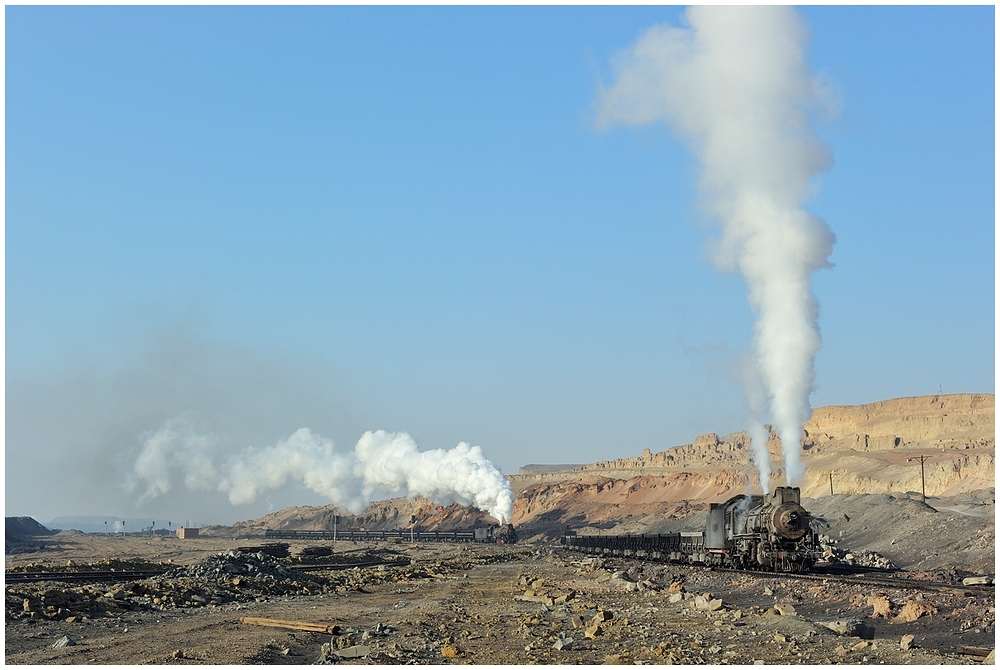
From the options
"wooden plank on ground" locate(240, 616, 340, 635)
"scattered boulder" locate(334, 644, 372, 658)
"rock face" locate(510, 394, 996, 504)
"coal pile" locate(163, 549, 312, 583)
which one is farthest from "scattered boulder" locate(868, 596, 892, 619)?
"rock face" locate(510, 394, 996, 504)

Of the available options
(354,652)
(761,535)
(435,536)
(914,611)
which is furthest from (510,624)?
(435,536)

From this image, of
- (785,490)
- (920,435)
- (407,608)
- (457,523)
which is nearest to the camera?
(407,608)

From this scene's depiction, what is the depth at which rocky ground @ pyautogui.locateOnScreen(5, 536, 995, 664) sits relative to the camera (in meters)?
18.2

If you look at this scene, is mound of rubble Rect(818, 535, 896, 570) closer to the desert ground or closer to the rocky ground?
the desert ground

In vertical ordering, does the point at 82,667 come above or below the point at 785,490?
below

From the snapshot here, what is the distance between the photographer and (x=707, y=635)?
65.5 feet

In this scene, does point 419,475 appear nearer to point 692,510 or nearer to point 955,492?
point 692,510

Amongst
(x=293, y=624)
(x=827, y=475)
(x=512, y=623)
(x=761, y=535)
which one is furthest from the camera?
(x=827, y=475)

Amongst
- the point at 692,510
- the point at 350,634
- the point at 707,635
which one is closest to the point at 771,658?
the point at 707,635

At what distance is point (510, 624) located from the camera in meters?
23.7

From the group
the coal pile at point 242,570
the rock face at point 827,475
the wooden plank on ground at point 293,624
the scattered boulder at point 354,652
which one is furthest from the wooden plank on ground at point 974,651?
the rock face at point 827,475

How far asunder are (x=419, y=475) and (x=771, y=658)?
114946mm

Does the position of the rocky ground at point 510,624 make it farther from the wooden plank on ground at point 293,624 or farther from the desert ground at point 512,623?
the wooden plank on ground at point 293,624

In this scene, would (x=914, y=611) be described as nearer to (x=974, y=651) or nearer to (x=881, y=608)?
(x=881, y=608)
